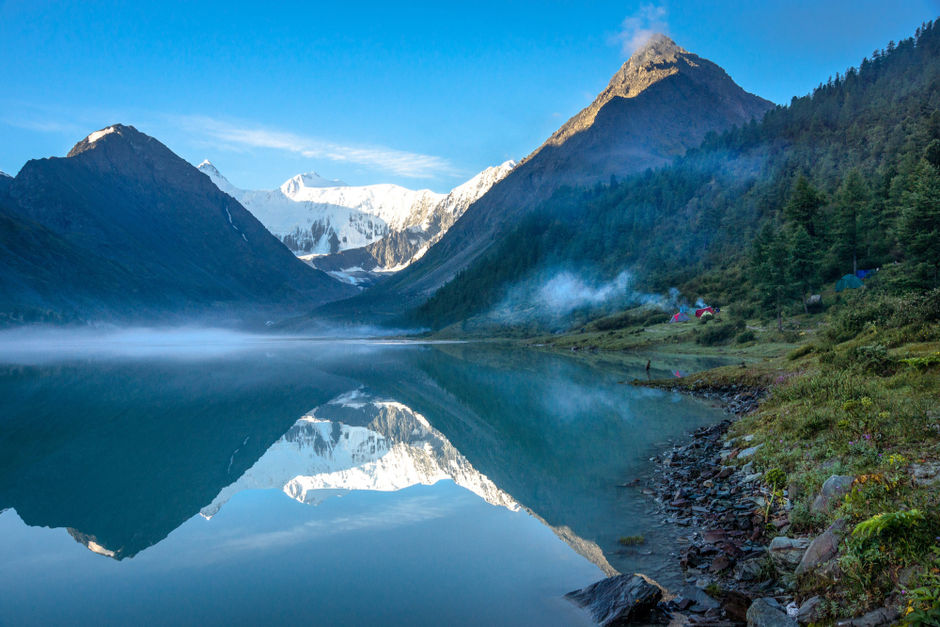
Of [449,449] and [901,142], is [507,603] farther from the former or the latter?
[901,142]

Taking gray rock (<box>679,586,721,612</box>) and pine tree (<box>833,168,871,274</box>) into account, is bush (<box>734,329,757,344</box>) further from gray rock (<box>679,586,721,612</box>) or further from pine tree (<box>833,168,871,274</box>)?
gray rock (<box>679,586,721,612</box>)

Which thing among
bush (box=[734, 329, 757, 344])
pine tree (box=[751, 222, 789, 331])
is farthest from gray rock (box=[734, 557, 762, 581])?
bush (box=[734, 329, 757, 344])

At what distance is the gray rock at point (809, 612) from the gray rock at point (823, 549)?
0.96 metres

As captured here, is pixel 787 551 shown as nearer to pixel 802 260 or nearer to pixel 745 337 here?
pixel 745 337

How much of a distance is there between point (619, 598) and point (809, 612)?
3.04 metres

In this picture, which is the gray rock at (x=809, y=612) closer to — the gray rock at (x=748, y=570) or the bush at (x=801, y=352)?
the gray rock at (x=748, y=570)

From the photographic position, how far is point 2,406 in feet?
132

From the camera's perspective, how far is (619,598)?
32.5 ft

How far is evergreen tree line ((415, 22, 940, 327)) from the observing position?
2852 inches

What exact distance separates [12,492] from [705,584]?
21.7 meters

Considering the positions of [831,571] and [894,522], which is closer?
[894,522]

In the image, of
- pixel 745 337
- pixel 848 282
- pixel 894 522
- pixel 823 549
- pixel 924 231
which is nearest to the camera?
pixel 894 522

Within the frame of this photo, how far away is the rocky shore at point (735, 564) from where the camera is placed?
8.79 metres

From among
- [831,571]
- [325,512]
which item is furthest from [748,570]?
[325,512]
